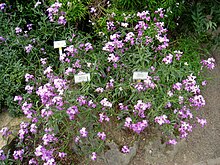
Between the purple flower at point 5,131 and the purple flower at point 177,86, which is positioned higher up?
the purple flower at point 177,86

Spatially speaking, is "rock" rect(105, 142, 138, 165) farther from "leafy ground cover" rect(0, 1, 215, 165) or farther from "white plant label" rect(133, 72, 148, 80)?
"white plant label" rect(133, 72, 148, 80)

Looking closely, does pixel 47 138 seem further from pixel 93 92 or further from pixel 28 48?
pixel 28 48

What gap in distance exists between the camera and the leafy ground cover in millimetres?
2270

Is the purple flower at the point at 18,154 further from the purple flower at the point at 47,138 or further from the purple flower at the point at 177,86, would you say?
the purple flower at the point at 177,86

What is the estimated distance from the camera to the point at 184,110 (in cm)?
246

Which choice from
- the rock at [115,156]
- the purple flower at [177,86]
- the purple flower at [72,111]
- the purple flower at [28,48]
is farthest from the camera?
the purple flower at [28,48]

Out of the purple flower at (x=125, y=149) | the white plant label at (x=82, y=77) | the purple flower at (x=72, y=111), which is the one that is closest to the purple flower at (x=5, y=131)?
the purple flower at (x=72, y=111)

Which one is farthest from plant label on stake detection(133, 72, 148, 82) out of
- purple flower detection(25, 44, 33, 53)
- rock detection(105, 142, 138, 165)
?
purple flower detection(25, 44, 33, 53)

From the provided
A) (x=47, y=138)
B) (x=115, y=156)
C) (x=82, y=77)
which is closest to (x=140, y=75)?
(x=82, y=77)

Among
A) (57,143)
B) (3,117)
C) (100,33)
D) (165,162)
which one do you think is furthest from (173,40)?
(3,117)

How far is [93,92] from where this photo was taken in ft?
8.32

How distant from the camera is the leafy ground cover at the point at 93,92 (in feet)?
7.45

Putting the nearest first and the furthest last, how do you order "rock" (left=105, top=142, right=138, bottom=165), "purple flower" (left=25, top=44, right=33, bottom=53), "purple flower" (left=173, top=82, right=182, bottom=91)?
"purple flower" (left=173, top=82, right=182, bottom=91) → "rock" (left=105, top=142, right=138, bottom=165) → "purple flower" (left=25, top=44, right=33, bottom=53)

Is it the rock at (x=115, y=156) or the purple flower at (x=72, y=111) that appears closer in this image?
the purple flower at (x=72, y=111)
